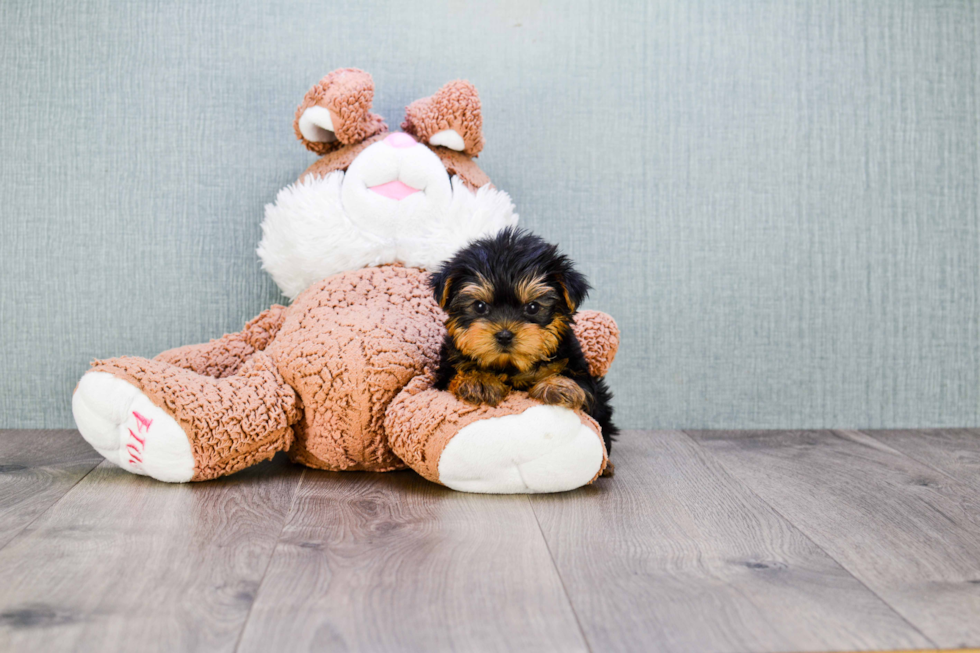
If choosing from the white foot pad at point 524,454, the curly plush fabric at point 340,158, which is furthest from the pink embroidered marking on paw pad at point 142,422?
the curly plush fabric at point 340,158

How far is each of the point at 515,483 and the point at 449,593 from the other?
1.58 ft

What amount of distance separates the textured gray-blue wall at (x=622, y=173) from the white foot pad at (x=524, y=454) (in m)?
0.79

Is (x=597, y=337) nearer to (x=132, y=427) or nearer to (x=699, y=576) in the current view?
(x=699, y=576)

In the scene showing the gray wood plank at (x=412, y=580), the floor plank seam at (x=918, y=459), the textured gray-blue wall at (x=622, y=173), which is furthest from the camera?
the textured gray-blue wall at (x=622, y=173)

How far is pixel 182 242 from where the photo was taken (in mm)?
2215

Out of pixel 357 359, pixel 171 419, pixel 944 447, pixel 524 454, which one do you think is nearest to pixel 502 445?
pixel 524 454

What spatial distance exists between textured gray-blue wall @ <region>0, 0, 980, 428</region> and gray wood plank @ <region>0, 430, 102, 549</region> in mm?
149

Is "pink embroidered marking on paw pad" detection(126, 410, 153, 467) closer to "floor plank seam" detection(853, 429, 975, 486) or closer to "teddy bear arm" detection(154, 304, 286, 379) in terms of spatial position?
"teddy bear arm" detection(154, 304, 286, 379)

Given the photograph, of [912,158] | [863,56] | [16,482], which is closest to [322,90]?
[16,482]

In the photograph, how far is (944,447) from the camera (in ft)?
7.07

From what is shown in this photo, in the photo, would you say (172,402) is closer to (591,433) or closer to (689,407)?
(591,433)

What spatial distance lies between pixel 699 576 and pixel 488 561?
1.11 feet

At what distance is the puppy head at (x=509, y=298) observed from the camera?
4.89 feet

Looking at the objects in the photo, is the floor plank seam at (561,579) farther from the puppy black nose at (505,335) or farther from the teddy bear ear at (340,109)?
the teddy bear ear at (340,109)
